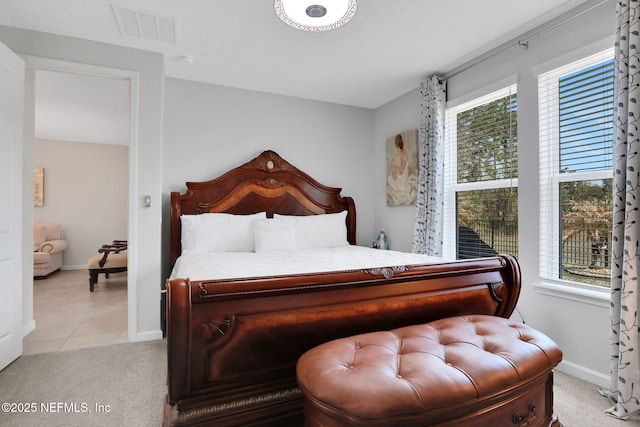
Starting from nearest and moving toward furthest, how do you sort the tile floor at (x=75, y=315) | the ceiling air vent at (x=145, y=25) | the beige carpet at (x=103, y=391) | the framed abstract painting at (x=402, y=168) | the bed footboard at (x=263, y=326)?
the bed footboard at (x=263, y=326), the beige carpet at (x=103, y=391), the ceiling air vent at (x=145, y=25), the tile floor at (x=75, y=315), the framed abstract painting at (x=402, y=168)

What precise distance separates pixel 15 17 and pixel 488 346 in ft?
12.4

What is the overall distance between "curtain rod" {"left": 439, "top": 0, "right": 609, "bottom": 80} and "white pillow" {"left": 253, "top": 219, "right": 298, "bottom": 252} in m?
2.31

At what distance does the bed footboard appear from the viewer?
4.50 ft

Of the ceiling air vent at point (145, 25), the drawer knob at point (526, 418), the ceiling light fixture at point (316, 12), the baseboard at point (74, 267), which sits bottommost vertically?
the baseboard at point (74, 267)

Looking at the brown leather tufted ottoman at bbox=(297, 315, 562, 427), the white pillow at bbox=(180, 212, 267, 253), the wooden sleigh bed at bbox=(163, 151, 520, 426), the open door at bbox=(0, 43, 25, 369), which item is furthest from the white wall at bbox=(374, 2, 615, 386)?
the open door at bbox=(0, 43, 25, 369)

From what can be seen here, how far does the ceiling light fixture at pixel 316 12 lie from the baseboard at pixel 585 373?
110 inches

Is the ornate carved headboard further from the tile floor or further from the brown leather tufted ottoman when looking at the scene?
the brown leather tufted ottoman

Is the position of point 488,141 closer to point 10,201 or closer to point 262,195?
point 262,195

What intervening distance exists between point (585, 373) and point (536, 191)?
1304 mm

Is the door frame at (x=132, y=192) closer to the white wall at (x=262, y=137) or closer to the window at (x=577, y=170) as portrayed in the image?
the white wall at (x=262, y=137)

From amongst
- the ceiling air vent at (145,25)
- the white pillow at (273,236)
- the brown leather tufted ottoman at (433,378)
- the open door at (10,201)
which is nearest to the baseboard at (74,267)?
the open door at (10,201)

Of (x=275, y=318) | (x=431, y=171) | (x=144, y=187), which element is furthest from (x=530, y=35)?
(x=144, y=187)

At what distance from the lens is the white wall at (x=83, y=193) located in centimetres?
633

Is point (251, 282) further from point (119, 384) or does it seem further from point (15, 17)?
point (15, 17)
